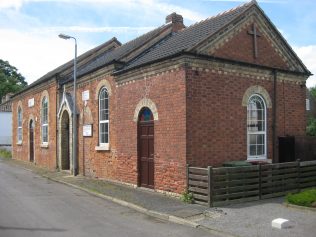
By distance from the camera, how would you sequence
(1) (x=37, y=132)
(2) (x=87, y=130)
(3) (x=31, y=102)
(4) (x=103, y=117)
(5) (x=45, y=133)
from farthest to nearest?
(3) (x=31, y=102), (1) (x=37, y=132), (5) (x=45, y=133), (2) (x=87, y=130), (4) (x=103, y=117)

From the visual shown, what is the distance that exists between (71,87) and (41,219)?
12608 millimetres

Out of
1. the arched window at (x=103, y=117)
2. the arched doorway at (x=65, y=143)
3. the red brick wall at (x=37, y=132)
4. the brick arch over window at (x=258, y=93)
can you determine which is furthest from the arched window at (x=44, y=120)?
the brick arch over window at (x=258, y=93)

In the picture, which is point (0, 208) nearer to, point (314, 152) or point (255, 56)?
point (255, 56)

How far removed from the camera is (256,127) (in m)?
15.2

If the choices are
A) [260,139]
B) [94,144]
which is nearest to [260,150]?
[260,139]

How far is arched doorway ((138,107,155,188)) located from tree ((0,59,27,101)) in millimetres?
55505

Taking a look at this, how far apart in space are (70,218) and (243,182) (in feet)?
16.0

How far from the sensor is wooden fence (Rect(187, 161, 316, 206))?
38.4ft

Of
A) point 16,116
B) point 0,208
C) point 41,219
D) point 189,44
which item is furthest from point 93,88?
point 16,116

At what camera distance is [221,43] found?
14.1m

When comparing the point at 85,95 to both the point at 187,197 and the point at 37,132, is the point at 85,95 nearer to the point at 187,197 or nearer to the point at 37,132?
the point at 37,132

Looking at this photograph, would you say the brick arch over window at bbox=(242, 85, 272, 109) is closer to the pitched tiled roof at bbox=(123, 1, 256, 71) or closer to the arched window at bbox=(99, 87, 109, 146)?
the pitched tiled roof at bbox=(123, 1, 256, 71)

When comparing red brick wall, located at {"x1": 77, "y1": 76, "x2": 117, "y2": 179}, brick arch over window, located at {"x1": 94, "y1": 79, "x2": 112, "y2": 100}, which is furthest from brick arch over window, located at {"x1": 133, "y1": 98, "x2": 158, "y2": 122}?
brick arch over window, located at {"x1": 94, "y1": 79, "x2": 112, "y2": 100}

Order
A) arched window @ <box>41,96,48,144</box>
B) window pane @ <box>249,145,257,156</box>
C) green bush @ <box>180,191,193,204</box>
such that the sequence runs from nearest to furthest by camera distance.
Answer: green bush @ <box>180,191,193,204</box>
window pane @ <box>249,145,257,156</box>
arched window @ <box>41,96,48,144</box>
